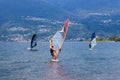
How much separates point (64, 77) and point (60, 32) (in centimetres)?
3053

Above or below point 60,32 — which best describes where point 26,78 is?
below

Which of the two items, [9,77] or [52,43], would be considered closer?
[9,77]

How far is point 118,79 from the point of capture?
205 feet

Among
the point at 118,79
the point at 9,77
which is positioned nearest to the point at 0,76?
the point at 9,77

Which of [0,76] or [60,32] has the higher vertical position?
[60,32]

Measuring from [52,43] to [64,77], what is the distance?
3019cm

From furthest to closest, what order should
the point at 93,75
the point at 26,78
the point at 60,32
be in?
the point at 60,32 < the point at 93,75 < the point at 26,78

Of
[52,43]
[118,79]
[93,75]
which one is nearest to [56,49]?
[52,43]

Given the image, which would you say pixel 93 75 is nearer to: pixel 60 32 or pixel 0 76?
pixel 0 76

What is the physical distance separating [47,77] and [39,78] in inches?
74.1

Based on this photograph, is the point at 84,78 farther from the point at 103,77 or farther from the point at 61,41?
the point at 61,41

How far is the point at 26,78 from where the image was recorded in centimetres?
6197

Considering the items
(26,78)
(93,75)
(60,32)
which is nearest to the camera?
(26,78)

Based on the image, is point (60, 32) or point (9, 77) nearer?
point (9, 77)
